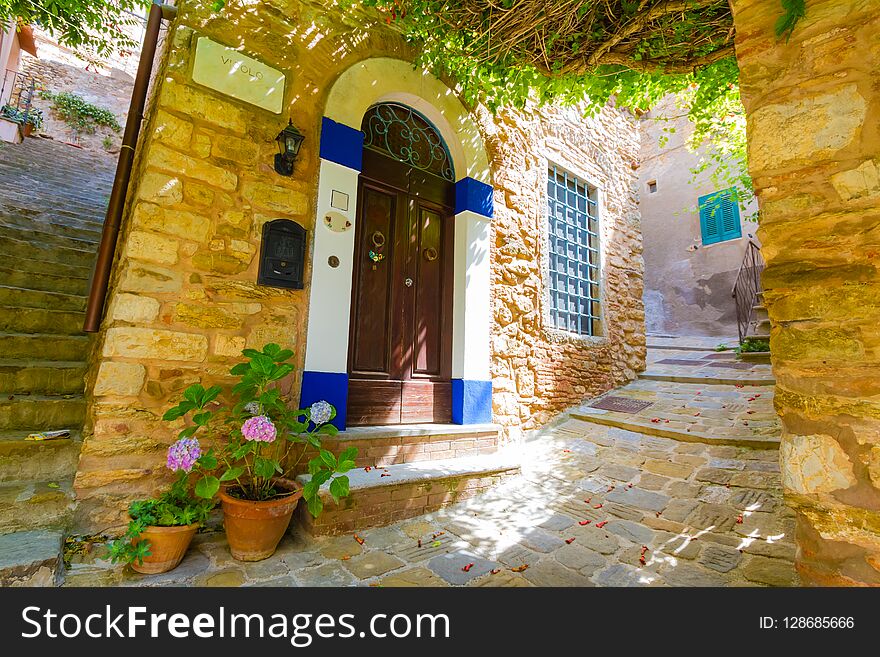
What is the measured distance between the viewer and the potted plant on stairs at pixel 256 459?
2.02 meters

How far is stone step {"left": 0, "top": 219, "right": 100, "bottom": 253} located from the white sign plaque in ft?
7.88

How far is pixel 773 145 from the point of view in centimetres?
157

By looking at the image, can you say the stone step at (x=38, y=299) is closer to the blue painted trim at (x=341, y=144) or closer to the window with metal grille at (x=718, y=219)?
the blue painted trim at (x=341, y=144)

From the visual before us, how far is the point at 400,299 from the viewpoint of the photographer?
3.44 meters

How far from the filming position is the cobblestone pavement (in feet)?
6.20

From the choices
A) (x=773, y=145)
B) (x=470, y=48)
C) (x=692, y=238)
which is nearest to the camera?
(x=773, y=145)

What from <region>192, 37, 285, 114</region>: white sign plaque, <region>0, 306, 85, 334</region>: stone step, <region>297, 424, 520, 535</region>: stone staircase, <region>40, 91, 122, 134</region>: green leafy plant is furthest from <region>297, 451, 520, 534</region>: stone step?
<region>40, 91, 122, 134</region>: green leafy plant

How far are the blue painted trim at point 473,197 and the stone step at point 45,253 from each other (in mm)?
3347

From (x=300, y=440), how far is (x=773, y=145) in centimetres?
271

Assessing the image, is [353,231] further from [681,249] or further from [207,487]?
[681,249]

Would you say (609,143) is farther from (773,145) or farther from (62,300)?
(62,300)

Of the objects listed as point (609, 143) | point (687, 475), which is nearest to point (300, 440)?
point (687, 475)

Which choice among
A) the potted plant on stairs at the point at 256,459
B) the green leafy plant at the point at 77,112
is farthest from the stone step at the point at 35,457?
the green leafy plant at the point at 77,112

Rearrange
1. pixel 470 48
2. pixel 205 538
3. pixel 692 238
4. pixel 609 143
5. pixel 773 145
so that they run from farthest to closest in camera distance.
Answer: pixel 692 238, pixel 609 143, pixel 470 48, pixel 205 538, pixel 773 145
